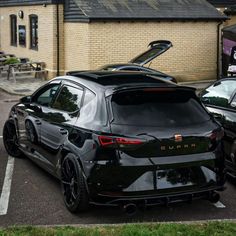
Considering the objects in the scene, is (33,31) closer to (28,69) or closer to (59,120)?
(28,69)

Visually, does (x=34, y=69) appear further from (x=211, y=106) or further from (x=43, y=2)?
(x=211, y=106)

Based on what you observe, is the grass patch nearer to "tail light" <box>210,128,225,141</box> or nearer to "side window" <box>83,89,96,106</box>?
"tail light" <box>210,128,225,141</box>

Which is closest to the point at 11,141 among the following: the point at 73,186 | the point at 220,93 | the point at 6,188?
the point at 6,188

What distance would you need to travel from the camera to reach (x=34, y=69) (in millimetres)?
21344

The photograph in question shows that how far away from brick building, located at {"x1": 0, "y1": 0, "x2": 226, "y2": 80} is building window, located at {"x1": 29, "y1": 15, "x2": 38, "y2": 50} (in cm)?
11

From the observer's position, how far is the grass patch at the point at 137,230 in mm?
4762

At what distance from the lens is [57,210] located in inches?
231

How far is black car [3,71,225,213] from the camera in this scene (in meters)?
5.26

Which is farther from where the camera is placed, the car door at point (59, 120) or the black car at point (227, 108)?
the black car at point (227, 108)

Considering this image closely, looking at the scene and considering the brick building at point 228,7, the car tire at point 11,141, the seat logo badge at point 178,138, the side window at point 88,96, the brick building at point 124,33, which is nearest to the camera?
the seat logo badge at point 178,138

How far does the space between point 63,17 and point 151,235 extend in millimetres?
16317

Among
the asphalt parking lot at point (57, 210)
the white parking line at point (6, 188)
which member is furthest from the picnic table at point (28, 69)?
the asphalt parking lot at point (57, 210)

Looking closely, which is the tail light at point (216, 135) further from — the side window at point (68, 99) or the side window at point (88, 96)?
the side window at point (68, 99)

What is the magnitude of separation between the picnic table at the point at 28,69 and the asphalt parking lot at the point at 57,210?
13787mm
